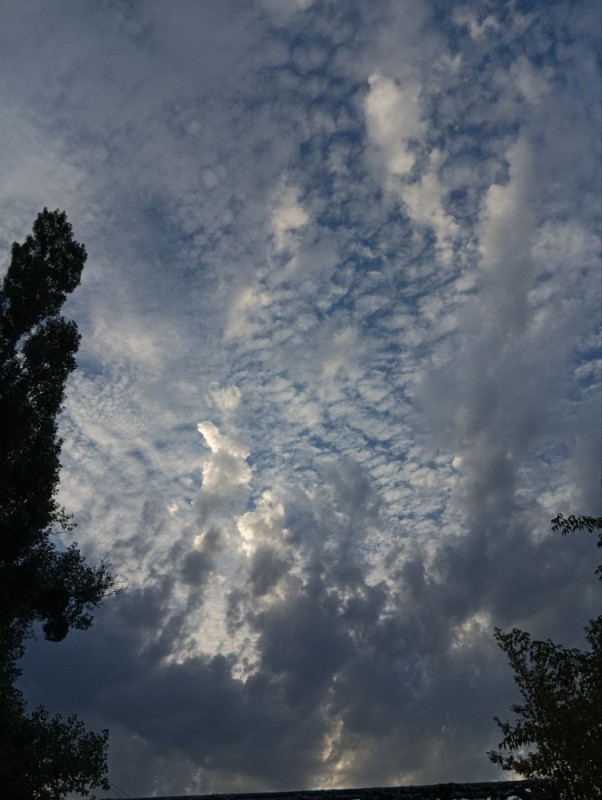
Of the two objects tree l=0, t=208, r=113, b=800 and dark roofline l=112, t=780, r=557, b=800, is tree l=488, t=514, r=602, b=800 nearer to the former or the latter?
dark roofline l=112, t=780, r=557, b=800

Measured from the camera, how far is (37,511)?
22266 millimetres

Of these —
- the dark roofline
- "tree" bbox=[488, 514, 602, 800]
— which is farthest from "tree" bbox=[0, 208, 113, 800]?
"tree" bbox=[488, 514, 602, 800]

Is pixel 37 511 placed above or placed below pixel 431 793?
above

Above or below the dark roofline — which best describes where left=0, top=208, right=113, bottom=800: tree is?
above

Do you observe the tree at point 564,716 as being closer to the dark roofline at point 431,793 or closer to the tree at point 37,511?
the dark roofline at point 431,793

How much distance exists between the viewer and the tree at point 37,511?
67.2 feet

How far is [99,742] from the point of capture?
72.1 ft

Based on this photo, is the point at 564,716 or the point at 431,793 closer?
the point at 564,716

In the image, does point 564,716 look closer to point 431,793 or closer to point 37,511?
point 431,793

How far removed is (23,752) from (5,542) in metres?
7.13

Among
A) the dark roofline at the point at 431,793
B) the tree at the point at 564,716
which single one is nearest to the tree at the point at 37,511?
the dark roofline at the point at 431,793

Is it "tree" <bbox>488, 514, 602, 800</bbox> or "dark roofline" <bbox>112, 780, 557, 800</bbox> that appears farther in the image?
"dark roofline" <bbox>112, 780, 557, 800</bbox>

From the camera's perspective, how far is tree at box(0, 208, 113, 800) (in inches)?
806

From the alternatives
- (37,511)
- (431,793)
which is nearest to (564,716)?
(431,793)
